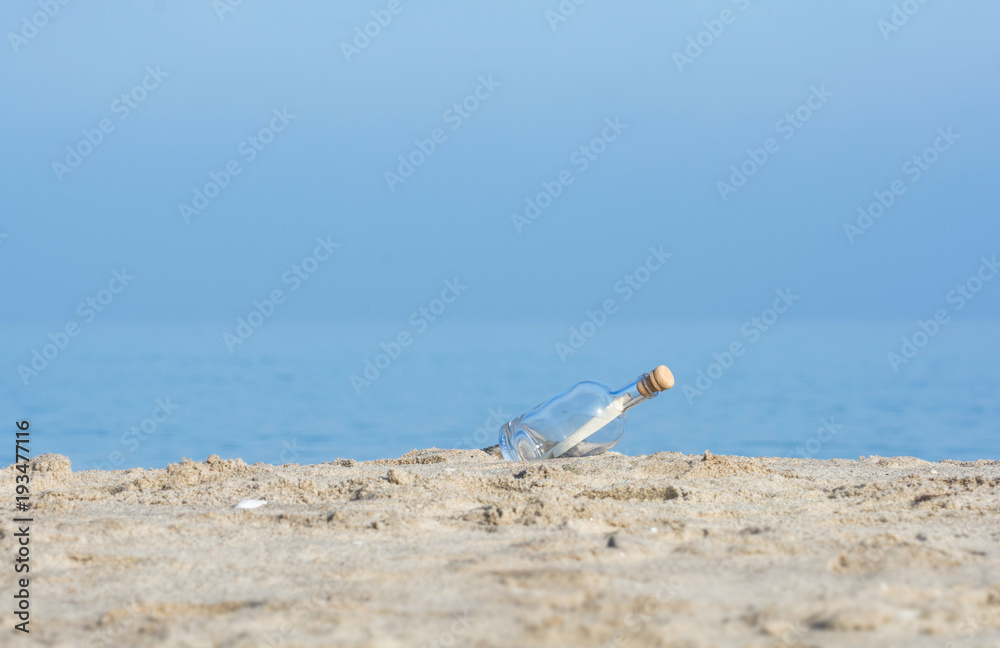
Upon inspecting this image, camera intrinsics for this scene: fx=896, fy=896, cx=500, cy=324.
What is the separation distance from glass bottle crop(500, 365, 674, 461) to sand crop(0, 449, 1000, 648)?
511mm

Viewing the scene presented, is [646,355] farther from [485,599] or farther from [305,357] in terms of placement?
[485,599]

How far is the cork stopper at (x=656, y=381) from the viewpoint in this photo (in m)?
4.34

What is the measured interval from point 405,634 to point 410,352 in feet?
116

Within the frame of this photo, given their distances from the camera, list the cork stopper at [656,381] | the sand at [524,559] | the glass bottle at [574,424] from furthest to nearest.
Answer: the glass bottle at [574,424] < the cork stopper at [656,381] < the sand at [524,559]

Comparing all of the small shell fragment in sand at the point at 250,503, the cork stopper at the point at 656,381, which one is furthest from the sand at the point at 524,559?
the cork stopper at the point at 656,381

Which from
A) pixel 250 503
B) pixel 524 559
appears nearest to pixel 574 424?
pixel 250 503

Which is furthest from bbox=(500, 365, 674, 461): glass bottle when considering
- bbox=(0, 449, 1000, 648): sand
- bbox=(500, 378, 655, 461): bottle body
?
bbox=(0, 449, 1000, 648): sand

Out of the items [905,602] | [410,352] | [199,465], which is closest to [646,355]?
[410,352]

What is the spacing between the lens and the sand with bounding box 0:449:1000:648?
1970 mm

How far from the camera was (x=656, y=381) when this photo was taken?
4.36 m

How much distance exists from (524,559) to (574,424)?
2.20 m

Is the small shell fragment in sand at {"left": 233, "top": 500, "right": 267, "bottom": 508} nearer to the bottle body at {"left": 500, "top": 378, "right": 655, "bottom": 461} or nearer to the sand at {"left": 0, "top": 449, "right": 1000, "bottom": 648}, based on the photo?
the sand at {"left": 0, "top": 449, "right": 1000, "bottom": 648}

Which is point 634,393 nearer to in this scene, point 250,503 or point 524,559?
point 250,503

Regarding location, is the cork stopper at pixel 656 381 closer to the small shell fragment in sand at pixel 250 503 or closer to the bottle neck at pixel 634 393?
the bottle neck at pixel 634 393
